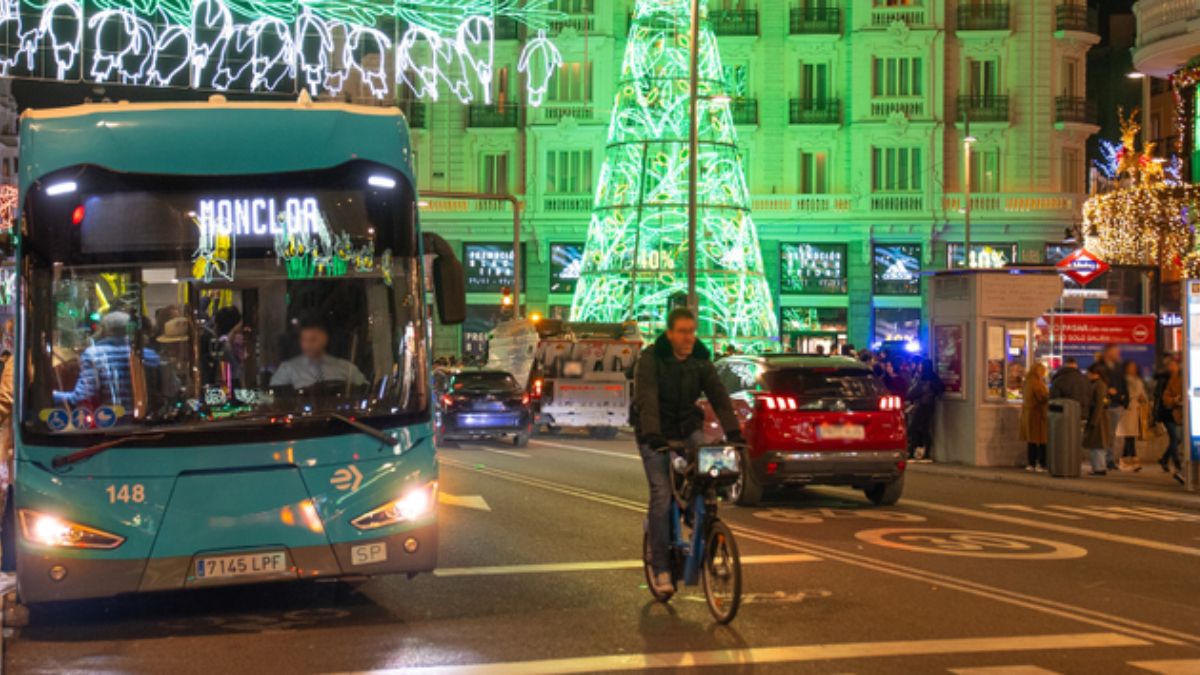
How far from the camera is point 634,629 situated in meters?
9.77

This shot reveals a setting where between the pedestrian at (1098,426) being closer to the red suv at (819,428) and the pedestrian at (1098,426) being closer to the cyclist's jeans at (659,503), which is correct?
the red suv at (819,428)

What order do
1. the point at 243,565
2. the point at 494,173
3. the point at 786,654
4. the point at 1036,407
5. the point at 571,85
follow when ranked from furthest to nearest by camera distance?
the point at 494,173 < the point at 571,85 < the point at 1036,407 < the point at 243,565 < the point at 786,654

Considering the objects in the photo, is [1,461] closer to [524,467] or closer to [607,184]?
[524,467]

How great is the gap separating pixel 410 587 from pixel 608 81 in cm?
4179

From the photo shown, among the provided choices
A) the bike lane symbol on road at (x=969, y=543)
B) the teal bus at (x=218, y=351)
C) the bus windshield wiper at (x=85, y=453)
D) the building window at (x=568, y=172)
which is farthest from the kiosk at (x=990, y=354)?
the building window at (x=568, y=172)

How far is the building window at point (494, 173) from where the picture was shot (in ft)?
174

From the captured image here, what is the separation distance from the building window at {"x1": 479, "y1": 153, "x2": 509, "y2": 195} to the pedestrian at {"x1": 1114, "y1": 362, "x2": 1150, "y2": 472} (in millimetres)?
30542

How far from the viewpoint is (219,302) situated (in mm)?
9938

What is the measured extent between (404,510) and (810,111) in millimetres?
43846

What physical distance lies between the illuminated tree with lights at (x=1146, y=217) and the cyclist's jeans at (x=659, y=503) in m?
23.7

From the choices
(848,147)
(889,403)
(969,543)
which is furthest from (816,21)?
(969,543)

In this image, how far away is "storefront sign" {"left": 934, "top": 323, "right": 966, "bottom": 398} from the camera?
24.4 meters

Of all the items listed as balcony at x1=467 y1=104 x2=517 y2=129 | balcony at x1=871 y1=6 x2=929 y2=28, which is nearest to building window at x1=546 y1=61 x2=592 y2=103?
balcony at x1=467 y1=104 x2=517 y2=129

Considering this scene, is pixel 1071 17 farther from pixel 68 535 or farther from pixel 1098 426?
pixel 68 535
